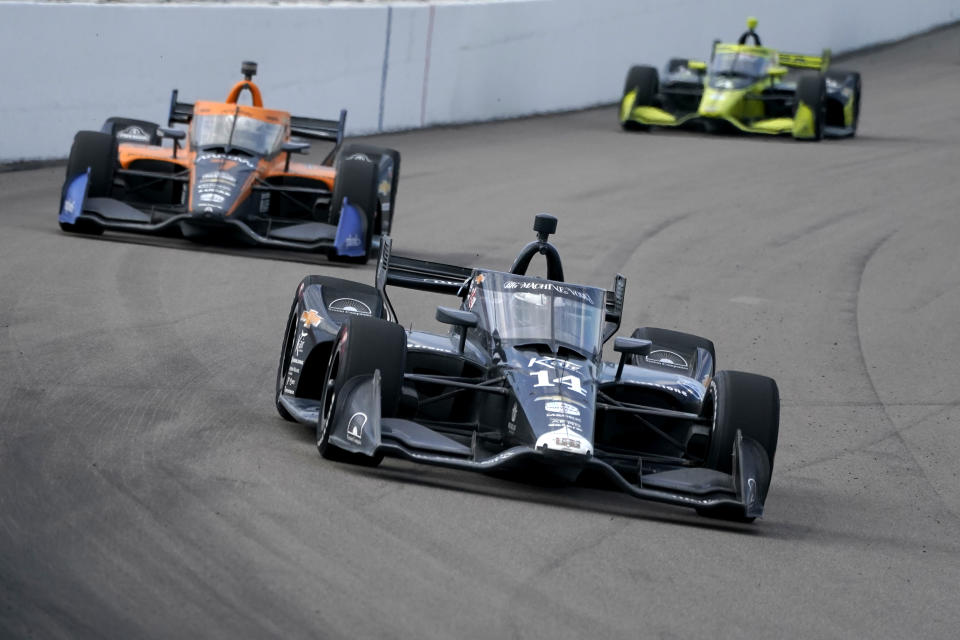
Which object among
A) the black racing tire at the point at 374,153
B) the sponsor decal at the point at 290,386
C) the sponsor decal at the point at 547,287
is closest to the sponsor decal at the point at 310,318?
the sponsor decal at the point at 290,386

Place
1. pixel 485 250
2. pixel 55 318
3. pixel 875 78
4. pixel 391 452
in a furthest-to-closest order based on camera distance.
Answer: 1. pixel 875 78
2. pixel 485 250
3. pixel 55 318
4. pixel 391 452

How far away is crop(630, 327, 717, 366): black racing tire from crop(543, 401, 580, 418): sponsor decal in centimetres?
220

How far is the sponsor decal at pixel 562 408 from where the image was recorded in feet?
27.6

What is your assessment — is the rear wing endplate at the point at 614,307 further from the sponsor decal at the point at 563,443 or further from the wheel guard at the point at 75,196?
the wheel guard at the point at 75,196

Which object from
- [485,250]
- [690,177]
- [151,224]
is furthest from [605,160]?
[151,224]

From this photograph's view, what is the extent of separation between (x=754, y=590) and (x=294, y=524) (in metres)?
1.99

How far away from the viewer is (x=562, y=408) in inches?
333

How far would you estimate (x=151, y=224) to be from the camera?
15844mm

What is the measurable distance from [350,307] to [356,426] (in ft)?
5.76

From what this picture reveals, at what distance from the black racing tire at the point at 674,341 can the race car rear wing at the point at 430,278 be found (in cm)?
→ 31

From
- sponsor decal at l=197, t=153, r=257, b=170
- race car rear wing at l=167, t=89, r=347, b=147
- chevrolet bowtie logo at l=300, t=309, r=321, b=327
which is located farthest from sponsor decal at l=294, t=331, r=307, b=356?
race car rear wing at l=167, t=89, r=347, b=147

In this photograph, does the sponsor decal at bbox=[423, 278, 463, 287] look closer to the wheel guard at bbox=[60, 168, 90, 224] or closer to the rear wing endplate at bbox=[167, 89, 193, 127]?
the wheel guard at bbox=[60, 168, 90, 224]

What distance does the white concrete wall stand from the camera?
810 inches

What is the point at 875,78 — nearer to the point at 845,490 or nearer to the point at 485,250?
the point at 485,250
